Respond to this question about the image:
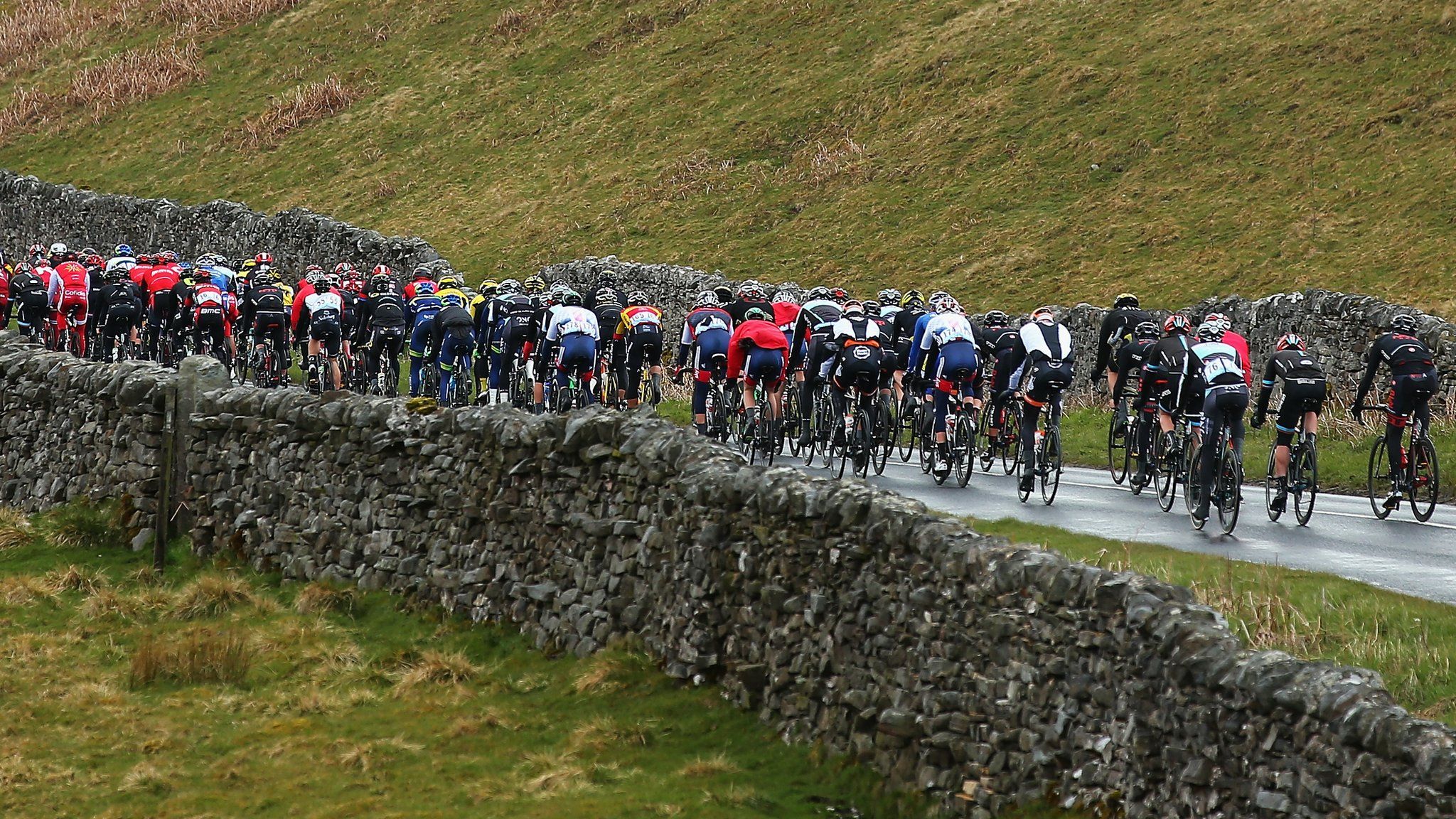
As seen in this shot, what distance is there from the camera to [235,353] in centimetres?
3089

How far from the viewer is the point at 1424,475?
16359 mm

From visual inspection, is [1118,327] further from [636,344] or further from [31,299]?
[31,299]

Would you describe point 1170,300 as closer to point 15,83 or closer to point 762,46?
point 762,46

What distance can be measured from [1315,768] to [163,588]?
499 inches

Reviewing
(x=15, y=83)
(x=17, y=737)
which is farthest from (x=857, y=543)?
(x=15, y=83)

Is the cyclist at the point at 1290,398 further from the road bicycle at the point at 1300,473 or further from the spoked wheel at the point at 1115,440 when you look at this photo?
the spoked wheel at the point at 1115,440

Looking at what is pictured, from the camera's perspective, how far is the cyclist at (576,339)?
74.2 ft

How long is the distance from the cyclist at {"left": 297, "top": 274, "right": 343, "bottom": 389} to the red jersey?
9.51 meters

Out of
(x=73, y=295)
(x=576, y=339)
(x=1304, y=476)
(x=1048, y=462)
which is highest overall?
(x=73, y=295)

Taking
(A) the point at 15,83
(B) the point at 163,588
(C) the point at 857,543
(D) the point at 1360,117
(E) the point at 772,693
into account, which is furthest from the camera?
(A) the point at 15,83

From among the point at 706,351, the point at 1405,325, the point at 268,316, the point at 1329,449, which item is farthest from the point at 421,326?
the point at 1405,325

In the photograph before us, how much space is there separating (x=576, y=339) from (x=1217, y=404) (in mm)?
10233

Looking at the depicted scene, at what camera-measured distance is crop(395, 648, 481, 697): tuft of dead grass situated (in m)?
12.0


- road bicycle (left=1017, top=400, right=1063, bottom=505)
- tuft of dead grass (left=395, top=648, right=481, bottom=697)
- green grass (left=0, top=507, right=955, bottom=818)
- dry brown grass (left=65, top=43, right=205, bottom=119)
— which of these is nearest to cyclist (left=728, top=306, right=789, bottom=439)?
road bicycle (left=1017, top=400, right=1063, bottom=505)
